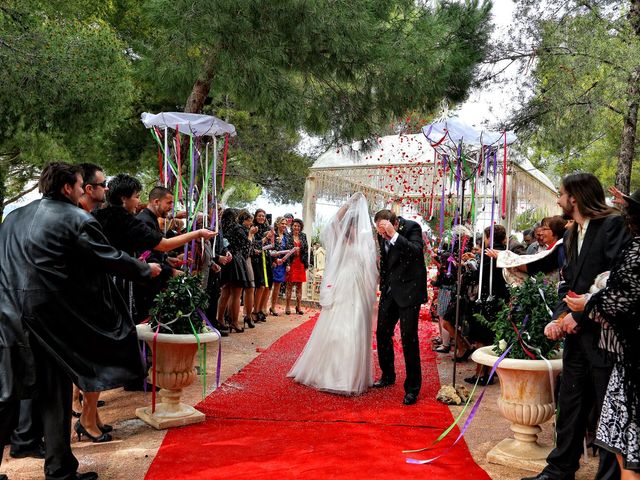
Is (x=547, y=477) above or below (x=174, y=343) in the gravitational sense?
below

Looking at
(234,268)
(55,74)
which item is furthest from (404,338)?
(55,74)

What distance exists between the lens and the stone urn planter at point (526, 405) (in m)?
3.44

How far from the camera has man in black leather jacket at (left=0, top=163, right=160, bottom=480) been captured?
9.29 ft

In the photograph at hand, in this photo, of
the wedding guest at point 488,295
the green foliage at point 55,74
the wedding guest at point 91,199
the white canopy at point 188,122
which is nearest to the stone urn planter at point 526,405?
the wedding guest at point 488,295

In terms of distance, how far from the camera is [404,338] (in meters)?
4.91

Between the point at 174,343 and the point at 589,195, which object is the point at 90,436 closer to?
the point at 174,343

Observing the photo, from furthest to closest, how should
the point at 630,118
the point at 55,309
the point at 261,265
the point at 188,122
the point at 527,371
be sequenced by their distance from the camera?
the point at 261,265 → the point at 630,118 → the point at 188,122 → the point at 527,371 → the point at 55,309

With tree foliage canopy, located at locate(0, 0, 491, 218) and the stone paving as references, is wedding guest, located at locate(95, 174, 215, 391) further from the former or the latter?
tree foliage canopy, located at locate(0, 0, 491, 218)

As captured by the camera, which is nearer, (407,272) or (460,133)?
(407,272)

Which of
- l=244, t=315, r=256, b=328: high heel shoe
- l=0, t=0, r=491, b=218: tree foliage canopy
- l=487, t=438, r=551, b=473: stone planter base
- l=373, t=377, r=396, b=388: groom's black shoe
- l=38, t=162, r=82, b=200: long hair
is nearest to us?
l=38, t=162, r=82, b=200: long hair

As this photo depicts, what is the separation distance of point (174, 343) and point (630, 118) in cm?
737

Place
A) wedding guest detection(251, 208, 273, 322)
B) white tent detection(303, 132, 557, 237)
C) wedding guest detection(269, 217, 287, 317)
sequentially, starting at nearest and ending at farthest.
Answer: wedding guest detection(251, 208, 273, 322), wedding guest detection(269, 217, 287, 317), white tent detection(303, 132, 557, 237)

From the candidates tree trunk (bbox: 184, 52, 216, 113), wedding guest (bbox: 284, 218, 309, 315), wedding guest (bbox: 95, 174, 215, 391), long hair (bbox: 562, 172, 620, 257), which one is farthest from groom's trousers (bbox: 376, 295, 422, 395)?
wedding guest (bbox: 284, 218, 309, 315)

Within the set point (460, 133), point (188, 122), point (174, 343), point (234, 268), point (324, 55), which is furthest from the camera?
point (234, 268)
